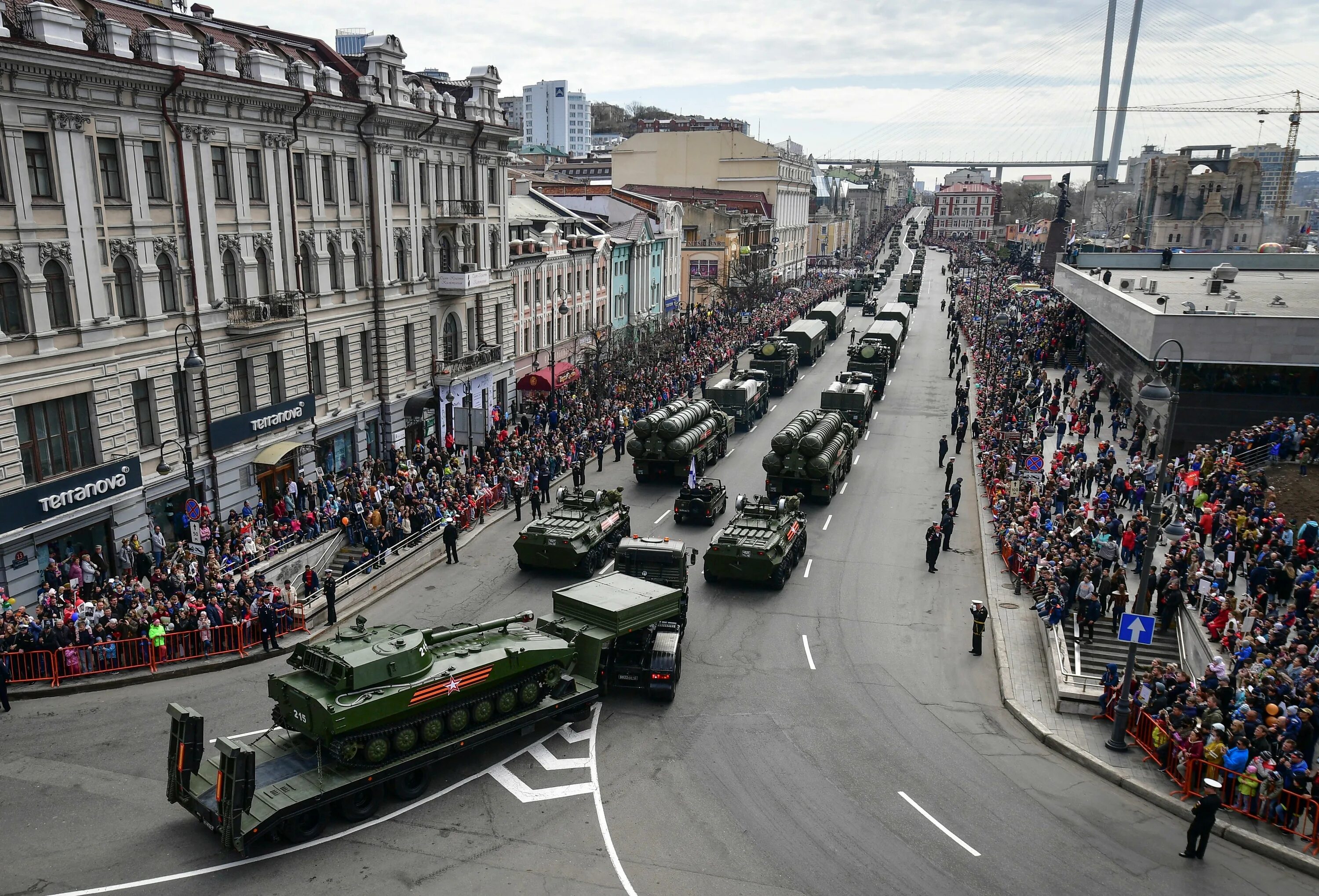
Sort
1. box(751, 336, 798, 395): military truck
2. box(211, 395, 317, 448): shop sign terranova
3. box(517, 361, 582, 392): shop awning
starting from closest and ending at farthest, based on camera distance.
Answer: box(211, 395, 317, 448): shop sign terranova, box(517, 361, 582, 392): shop awning, box(751, 336, 798, 395): military truck

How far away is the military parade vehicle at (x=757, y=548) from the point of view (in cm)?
2628

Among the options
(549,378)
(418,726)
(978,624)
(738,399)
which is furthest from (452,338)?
(418,726)

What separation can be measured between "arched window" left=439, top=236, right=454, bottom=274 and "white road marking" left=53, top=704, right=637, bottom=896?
2636 centimetres

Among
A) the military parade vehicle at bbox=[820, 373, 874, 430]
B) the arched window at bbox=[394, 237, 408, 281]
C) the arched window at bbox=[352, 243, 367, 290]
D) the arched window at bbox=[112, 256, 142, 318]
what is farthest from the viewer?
the military parade vehicle at bbox=[820, 373, 874, 430]

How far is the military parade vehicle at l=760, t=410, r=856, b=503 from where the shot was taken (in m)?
34.5

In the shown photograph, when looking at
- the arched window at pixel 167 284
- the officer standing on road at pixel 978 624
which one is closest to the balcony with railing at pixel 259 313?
the arched window at pixel 167 284

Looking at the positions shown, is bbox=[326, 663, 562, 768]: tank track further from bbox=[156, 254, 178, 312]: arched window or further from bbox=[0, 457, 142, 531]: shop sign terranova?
bbox=[156, 254, 178, 312]: arched window

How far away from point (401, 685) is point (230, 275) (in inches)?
745

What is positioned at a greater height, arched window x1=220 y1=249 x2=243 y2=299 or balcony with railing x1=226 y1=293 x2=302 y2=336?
arched window x1=220 y1=249 x2=243 y2=299

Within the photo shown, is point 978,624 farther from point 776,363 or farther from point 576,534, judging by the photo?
point 776,363

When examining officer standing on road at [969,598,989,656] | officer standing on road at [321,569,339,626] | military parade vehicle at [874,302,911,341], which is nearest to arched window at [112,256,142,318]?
officer standing on road at [321,569,339,626]

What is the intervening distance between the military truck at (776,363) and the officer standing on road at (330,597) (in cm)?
3516

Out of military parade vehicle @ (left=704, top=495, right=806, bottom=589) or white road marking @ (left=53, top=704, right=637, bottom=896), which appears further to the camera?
military parade vehicle @ (left=704, top=495, right=806, bottom=589)

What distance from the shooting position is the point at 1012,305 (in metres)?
81.8
